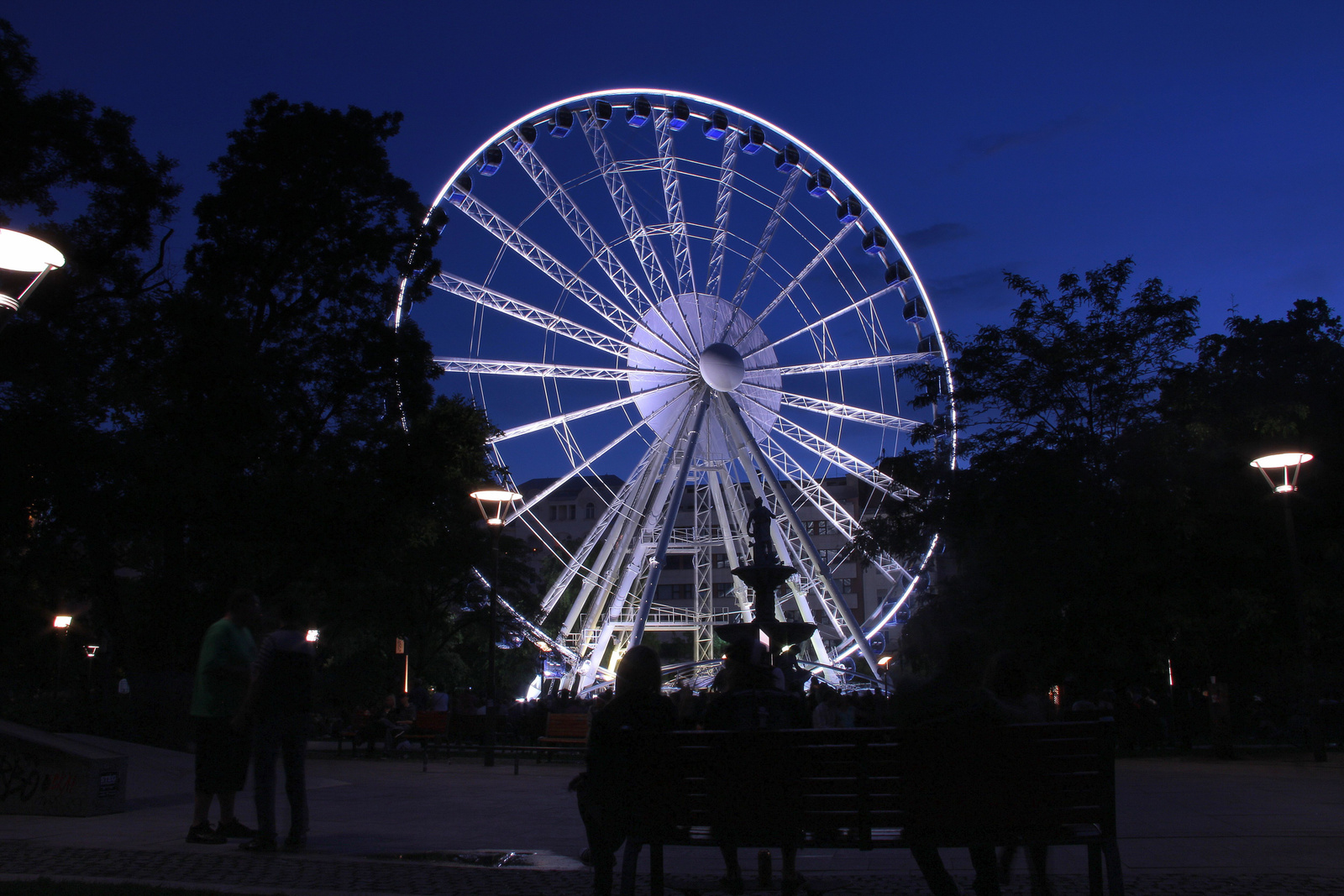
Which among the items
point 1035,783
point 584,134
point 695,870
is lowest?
point 695,870

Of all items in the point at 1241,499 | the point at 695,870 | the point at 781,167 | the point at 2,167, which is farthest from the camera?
the point at 781,167

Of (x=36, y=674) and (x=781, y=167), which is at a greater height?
(x=781, y=167)

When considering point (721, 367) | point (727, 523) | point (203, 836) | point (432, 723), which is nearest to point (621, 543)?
point (727, 523)

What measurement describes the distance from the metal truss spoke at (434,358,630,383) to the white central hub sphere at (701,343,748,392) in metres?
2.41

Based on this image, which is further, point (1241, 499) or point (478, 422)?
point (478, 422)

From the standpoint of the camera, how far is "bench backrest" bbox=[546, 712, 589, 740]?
21.1 meters

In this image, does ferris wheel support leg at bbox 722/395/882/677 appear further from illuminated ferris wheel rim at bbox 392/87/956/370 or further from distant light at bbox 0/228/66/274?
distant light at bbox 0/228/66/274

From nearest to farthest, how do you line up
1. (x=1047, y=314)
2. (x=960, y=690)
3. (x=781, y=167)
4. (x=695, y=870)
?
(x=960, y=690), (x=695, y=870), (x=1047, y=314), (x=781, y=167)

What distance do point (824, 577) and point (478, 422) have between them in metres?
10.5

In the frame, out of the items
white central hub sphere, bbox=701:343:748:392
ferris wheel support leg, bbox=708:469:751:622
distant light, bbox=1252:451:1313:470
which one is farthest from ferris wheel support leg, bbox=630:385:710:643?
distant light, bbox=1252:451:1313:470

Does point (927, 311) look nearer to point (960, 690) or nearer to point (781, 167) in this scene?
point (781, 167)

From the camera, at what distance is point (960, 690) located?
530 centimetres

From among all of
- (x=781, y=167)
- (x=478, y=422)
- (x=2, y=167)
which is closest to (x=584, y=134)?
(x=781, y=167)

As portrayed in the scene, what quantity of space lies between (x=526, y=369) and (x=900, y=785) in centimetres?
2442
